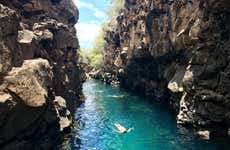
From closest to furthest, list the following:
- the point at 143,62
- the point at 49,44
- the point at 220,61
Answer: the point at 220,61 → the point at 49,44 → the point at 143,62

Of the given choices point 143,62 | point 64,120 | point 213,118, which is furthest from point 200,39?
point 143,62

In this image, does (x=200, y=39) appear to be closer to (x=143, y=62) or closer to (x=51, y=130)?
(x=51, y=130)

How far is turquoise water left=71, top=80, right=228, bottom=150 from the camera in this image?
4347 cm

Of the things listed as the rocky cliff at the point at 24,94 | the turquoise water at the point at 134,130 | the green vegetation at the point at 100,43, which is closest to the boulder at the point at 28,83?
the rocky cliff at the point at 24,94

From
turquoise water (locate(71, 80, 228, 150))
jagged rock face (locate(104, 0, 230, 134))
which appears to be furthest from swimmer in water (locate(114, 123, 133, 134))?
jagged rock face (locate(104, 0, 230, 134))

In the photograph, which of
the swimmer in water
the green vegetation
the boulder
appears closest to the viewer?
the boulder

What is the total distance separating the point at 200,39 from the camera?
52094 millimetres

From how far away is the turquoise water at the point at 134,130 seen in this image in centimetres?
4347

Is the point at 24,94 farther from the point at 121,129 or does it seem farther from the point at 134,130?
the point at 134,130

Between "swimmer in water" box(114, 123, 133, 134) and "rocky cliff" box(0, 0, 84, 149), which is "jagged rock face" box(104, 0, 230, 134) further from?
"rocky cliff" box(0, 0, 84, 149)

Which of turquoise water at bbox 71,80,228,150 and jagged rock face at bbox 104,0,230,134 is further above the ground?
jagged rock face at bbox 104,0,230,134

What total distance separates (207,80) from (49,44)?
76.6 feet

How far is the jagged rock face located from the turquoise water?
334cm

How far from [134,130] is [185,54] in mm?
17842
